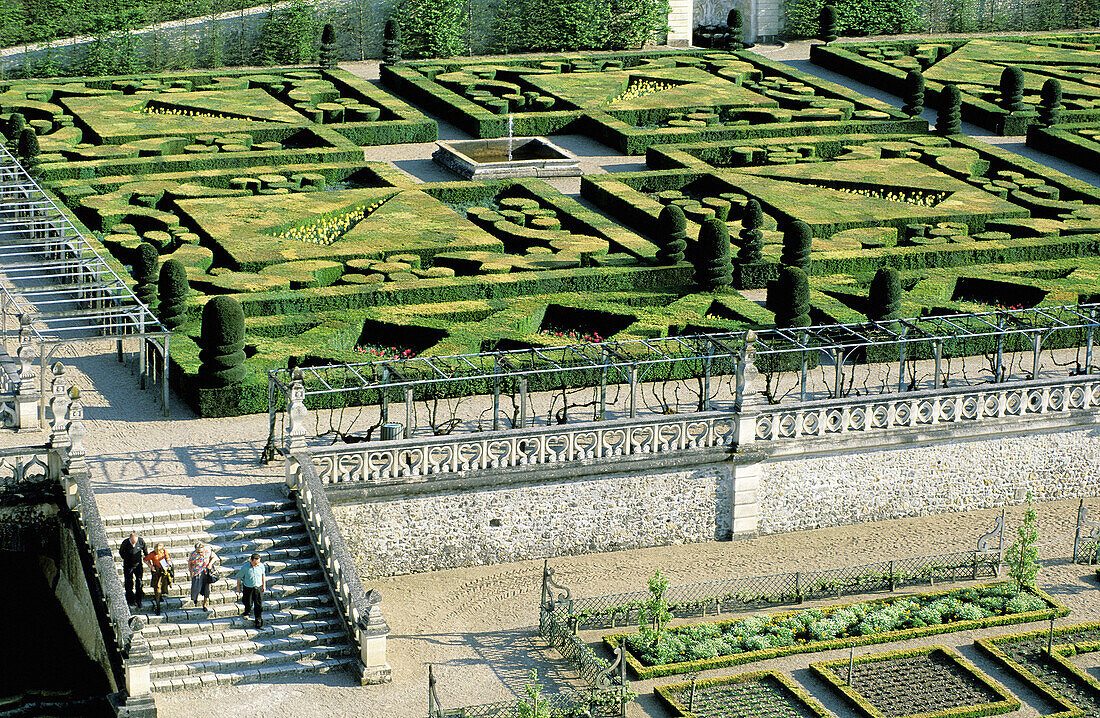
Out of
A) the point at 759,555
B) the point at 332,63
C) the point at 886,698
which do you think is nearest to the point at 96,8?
the point at 332,63

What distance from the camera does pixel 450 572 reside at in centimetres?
3291

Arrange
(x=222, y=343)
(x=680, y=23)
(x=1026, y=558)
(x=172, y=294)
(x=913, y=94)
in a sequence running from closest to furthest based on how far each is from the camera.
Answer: (x=1026, y=558) → (x=222, y=343) → (x=172, y=294) → (x=913, y=94) → (x=680, y=23)

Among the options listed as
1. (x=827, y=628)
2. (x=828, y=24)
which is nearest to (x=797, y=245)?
(x=827, y=628)

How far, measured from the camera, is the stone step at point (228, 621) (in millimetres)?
29422

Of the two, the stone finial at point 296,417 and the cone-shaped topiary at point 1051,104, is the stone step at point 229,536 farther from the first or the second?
the cone-shaped topiary at point 1051,104

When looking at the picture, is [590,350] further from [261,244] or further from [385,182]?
[385,182]

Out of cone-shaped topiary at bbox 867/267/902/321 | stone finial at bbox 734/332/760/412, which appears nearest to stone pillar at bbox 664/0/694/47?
cone-shaped topiary at bbox 867/267/902/321

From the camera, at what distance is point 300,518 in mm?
31594

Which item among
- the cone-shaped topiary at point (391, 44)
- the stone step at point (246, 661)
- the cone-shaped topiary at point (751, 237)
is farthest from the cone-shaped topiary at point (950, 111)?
the stone step at point (246, 661)

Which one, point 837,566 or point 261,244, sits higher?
point 261,244

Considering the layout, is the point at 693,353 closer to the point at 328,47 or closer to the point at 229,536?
the point at 229,536

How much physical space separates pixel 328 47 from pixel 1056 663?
4536cm

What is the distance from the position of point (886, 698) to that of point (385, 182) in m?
26.2

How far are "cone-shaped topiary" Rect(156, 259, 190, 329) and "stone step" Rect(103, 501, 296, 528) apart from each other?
7.88 m
